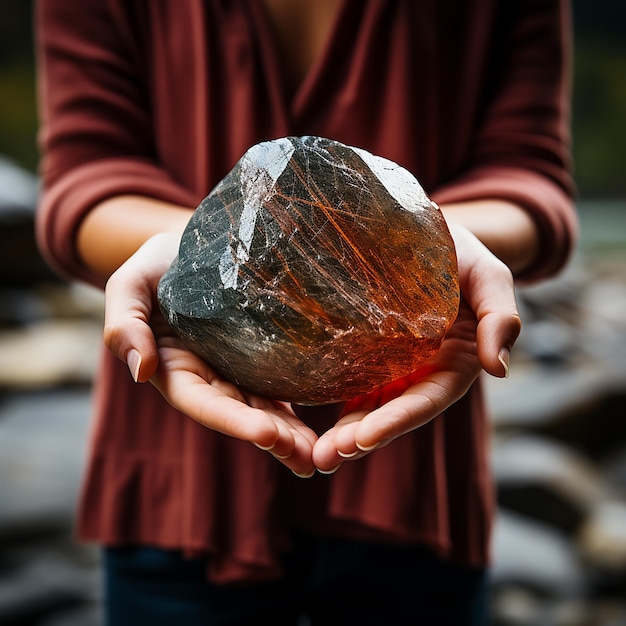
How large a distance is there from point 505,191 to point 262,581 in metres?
0.61

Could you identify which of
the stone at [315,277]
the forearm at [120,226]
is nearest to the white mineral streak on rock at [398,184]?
the stone at [315,277]

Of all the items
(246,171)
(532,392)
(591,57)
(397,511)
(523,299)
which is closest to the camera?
(246,171)

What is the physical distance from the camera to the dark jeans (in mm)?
937

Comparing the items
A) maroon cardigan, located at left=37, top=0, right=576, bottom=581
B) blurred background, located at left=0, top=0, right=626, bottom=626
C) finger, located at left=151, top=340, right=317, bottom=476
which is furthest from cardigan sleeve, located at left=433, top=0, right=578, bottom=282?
blurred background, located at left=0, top=0, right=626, bottom=626

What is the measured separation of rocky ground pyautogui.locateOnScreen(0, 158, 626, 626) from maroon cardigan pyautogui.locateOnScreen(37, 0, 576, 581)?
0.99m

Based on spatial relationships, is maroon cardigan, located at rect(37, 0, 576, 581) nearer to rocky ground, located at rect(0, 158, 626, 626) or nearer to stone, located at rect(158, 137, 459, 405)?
stone, located at rect(158, 137, 459, 405)

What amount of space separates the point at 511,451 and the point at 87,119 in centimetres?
176

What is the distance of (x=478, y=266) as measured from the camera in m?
0.75

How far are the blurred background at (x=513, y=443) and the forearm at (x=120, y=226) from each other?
45.4 inches

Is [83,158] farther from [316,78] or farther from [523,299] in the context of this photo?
[523,299]

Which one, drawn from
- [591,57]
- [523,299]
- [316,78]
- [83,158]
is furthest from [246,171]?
[591,57]

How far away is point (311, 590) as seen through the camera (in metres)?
0.98

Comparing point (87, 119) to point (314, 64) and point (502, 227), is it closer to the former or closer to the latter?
point (314, 64)

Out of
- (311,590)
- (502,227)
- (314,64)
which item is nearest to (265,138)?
(314,64)
